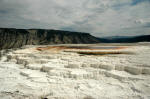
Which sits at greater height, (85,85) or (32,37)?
(32,37)

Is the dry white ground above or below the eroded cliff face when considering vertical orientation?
below

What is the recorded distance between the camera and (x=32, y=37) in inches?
2153

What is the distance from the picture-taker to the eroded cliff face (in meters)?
47.3

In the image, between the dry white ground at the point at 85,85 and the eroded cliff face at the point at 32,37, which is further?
the eroded cliff face at the point at 32,37

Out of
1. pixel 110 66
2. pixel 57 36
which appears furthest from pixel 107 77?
pixel 57 36

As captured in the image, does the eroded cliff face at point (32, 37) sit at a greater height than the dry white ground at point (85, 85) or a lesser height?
greater

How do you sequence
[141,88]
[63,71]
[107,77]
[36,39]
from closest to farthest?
[141,88]
[107,77]
[63,71]
[36,39]

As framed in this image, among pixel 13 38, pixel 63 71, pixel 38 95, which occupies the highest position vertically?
pixel 13 38

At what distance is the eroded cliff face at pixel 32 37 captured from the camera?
47.3m

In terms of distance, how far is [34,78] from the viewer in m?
4.35

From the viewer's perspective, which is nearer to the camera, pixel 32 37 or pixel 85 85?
pixel 85 85

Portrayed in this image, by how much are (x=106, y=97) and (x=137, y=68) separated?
214cm

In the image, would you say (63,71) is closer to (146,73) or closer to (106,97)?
(106,97)

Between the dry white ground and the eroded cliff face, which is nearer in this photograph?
the dry white ground
